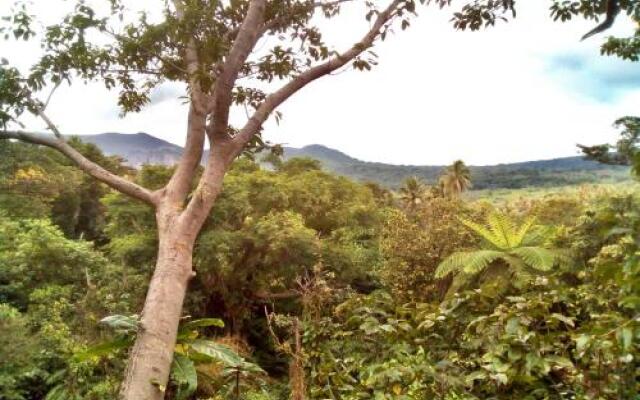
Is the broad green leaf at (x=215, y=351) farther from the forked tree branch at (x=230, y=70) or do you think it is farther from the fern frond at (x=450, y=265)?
the fern frond at (x=450, y=265)

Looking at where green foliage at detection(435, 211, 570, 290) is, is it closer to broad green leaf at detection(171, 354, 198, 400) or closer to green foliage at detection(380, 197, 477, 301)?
green foliage at detection(380, 197, 477, 301)

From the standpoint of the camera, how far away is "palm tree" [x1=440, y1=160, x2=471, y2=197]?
4588 centimetres

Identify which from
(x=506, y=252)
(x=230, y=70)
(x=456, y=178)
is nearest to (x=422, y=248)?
(x=506, y=252)

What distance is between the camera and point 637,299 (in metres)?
1.42

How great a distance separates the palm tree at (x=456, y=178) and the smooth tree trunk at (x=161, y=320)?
4290 cm

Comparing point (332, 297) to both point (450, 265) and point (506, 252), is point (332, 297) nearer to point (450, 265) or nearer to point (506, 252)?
point (506, 252)

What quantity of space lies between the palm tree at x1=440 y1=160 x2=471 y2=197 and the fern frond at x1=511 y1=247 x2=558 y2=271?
115 feet

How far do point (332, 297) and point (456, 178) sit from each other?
44.0 metres

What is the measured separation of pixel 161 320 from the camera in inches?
140

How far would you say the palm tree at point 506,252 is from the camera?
10.6 m

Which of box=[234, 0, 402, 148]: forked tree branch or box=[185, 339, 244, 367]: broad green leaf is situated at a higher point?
box=[234, 0, 402, 148]: forked tree branch

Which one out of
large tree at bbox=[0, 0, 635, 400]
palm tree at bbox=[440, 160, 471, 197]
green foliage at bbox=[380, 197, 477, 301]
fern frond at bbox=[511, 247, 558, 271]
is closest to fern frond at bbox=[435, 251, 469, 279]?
fern frond at bbox=[511, 247, 558, 271]

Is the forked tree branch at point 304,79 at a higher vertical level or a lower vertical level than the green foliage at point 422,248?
higher

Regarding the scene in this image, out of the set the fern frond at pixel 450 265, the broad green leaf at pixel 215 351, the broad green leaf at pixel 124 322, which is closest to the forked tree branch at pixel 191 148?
the broad green leaf at pixel 124 322
